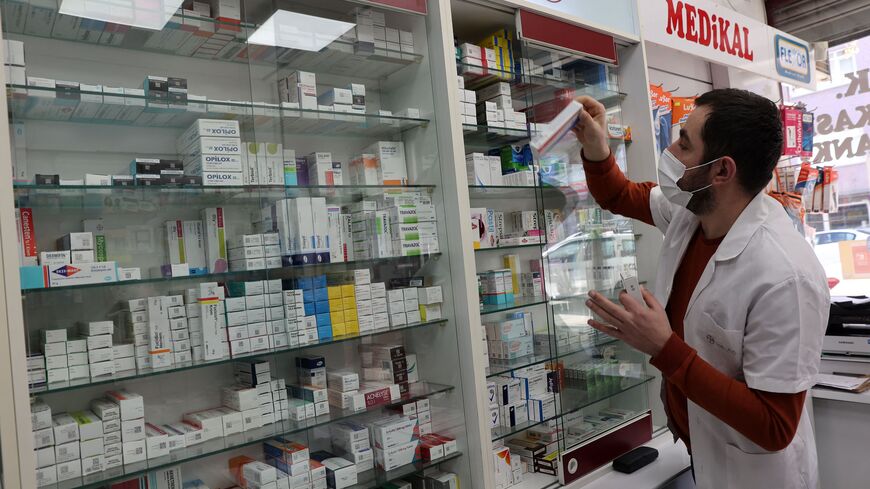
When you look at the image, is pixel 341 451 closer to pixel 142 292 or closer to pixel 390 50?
pixel 142 292

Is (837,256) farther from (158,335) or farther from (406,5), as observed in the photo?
(158,335)

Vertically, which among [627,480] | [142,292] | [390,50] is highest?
[390,50]

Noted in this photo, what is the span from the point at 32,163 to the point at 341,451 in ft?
5.55

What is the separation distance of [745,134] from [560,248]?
1.54 m

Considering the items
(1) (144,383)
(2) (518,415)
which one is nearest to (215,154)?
(1) (144,383)

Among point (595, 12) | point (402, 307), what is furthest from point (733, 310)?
point (595, 12)

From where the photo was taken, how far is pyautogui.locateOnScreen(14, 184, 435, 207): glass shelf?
2.08 m

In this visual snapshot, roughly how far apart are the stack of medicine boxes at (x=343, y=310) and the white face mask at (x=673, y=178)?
1408 millimetres

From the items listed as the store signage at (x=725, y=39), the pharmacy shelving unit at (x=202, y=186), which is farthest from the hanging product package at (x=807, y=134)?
the pharmacy shelving unit at (x=202, y=186)

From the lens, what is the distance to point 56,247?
2.17m

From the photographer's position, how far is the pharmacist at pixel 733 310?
5.79 feet

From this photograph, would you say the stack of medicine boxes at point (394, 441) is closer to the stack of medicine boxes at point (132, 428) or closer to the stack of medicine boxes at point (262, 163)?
the stack of medicine boxes at point (132, 428)

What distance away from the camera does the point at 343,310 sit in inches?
105

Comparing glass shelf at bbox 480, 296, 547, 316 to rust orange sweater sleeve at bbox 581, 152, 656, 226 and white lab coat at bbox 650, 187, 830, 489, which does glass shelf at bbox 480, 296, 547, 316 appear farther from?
white lab coat at bbox 650, 187, 830, 489
